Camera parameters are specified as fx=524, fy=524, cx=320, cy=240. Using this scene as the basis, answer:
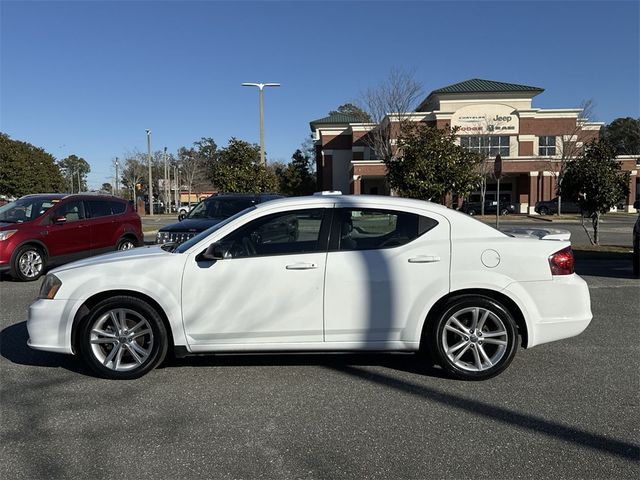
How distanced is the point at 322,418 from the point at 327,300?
1040 millimetres

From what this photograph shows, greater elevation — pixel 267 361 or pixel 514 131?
pixel 514 131

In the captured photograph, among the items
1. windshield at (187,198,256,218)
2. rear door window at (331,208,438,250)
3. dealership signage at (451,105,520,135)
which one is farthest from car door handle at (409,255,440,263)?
dealership signage at (451,105,520,135)

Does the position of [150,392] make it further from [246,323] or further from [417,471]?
[417,471]

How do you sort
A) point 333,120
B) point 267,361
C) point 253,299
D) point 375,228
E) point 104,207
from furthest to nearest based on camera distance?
1. point 333,120
2. point 104,207
3. point 267,361
4. point 375,228
5. point 253,299

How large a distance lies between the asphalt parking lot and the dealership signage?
4534cm

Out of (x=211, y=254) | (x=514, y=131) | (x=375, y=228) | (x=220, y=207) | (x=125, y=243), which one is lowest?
(x=125, y=243)

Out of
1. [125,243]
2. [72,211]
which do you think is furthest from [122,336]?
[125,243]

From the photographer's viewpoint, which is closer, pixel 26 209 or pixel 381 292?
pixel 381 292

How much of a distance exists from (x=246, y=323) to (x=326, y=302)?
28.3 inches

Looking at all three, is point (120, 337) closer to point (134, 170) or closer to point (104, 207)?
point (104, 207)

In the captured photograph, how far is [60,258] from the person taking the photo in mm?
10891

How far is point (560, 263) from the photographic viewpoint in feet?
15.2

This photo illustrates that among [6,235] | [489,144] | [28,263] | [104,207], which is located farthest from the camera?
[489,144]

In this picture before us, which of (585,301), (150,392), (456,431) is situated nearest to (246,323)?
(150,392)
